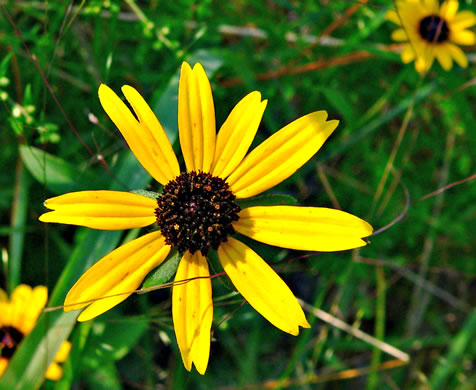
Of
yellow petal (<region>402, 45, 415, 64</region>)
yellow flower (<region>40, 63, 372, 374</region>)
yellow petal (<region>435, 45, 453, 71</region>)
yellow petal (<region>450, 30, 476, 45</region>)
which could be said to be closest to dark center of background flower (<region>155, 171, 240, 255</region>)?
yellow flower (<region>40, 63, 372, 374</region>)

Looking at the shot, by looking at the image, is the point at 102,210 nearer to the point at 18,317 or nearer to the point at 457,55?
the point at 18,317

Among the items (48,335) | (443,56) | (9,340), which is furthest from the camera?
(443,56)

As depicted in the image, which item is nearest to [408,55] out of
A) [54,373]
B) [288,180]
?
[288,180]

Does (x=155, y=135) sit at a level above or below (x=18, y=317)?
above

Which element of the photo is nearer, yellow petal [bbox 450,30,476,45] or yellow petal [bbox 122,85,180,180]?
yellow petal [bbox 122,85,180,180]

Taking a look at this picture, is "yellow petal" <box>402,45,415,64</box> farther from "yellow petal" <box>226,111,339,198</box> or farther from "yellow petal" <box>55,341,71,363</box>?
"yellow petal" <box>55,341,71,363</box>

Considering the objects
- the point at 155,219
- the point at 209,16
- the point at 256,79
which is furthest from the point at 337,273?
the point at 209,16

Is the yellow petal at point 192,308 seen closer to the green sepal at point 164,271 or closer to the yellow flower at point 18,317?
the green sepal at point 164,271
